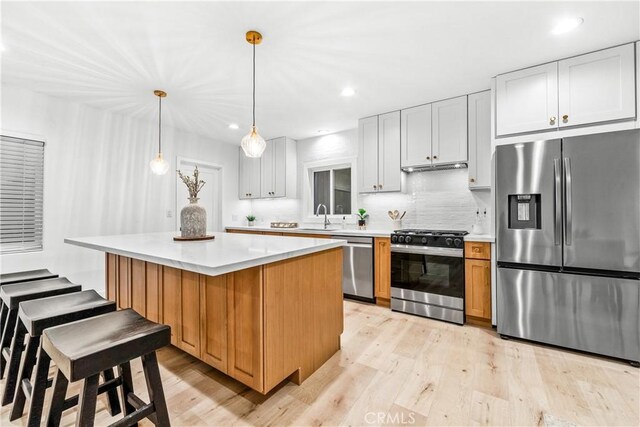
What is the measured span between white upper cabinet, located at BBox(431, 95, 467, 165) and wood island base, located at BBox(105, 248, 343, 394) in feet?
6.41

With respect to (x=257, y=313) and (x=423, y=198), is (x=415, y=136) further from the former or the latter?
(x=257, y=313)

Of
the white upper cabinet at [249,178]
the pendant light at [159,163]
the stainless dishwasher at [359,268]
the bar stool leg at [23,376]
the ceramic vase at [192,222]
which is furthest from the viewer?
the white upper cabinet at [249,178]

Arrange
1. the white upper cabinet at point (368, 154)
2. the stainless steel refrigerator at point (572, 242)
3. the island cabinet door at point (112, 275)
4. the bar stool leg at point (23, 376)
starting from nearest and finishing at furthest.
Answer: the bar stool leg at point (23, 376), the stainless steel refrigerator at point (572, 242), the island cabinet door at point (112, 275), the white upper cabinet at point (368, 154)

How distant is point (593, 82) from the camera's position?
7.66 feet

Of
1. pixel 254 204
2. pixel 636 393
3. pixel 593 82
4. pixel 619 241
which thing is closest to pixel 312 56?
pixel 593 82

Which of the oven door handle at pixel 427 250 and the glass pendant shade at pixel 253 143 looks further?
the oven door handle at pixel 427 250

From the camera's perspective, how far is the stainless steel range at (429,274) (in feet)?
9.47

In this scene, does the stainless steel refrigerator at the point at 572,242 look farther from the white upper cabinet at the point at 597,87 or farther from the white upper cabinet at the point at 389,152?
the white upper cabinet at the point at 389,152

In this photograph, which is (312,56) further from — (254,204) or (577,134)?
(254,204)

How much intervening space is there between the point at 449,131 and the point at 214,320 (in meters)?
3.12

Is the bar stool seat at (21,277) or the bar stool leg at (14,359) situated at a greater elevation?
the bar stool seat at (21,277)

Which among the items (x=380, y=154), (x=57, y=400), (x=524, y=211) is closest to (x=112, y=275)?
(x=57, y=400)

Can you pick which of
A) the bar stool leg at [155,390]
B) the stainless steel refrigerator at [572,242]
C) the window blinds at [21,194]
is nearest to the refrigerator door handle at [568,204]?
the stainless steel refrigerator at [572,242]

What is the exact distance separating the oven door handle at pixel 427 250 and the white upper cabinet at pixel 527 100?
4.09 feet
